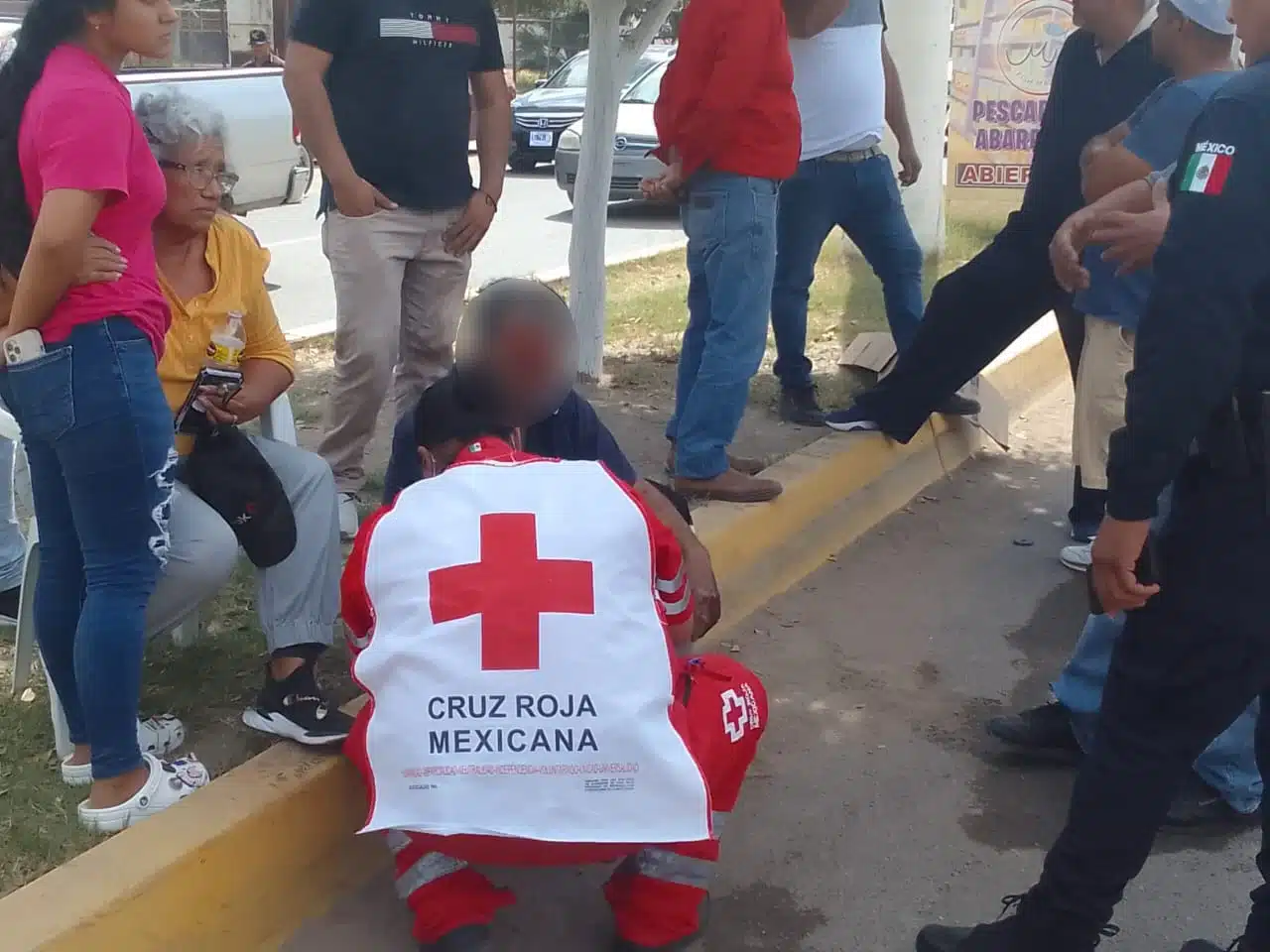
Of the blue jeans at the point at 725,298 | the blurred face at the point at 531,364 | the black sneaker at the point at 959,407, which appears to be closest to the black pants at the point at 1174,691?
the blurred face at the point at 531,364

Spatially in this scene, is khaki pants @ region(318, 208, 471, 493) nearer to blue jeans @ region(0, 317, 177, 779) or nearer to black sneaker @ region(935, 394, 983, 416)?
blue jeans @ region(0, 317, 177, 779)

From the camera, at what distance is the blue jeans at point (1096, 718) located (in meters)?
3.18

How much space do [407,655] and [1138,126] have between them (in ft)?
8.35

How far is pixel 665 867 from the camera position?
2668 mm

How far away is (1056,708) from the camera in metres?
3.56

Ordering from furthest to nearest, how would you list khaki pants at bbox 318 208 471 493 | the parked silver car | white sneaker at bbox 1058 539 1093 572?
the parked silver car < white sneaker at bbox 1058 539 1093 572 < khaki pants at bbox 318 208 471 493

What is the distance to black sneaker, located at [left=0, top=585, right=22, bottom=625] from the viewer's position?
12.1 ft

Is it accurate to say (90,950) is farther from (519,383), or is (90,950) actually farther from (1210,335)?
(1210,335)

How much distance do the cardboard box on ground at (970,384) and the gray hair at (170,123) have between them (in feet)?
12.0

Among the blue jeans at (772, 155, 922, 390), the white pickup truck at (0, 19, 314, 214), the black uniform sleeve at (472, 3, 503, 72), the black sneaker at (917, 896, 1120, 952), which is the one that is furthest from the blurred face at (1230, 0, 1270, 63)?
the white pickup truck at (0, 19, 314, 214)

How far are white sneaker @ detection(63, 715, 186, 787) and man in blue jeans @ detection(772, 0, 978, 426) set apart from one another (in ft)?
10.3

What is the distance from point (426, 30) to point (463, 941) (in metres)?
2.65

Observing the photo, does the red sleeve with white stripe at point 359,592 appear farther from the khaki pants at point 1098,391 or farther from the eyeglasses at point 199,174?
the khaki pants at point 1098,391

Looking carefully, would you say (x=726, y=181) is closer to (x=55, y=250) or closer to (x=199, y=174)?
(x=199, y=174)
